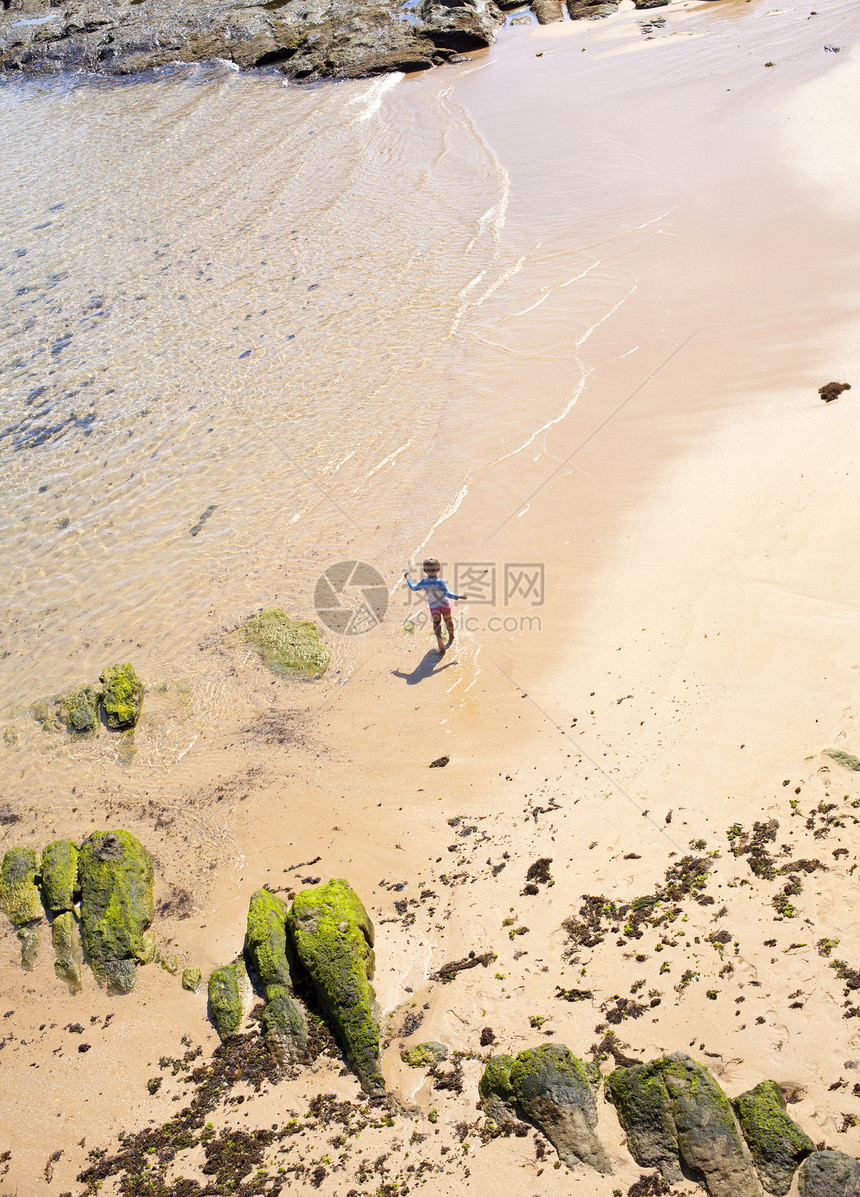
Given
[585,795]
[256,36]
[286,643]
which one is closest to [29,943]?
[286,643]

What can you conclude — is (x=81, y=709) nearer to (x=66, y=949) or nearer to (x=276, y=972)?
(x=66, y=949)

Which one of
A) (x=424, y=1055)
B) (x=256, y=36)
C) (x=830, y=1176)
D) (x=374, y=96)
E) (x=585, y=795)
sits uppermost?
(x=256, y=36)

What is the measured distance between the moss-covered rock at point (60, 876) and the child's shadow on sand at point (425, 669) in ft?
12.5

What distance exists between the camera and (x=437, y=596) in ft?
28.3

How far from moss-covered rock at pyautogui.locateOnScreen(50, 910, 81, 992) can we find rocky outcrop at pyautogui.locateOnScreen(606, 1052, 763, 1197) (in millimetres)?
4638

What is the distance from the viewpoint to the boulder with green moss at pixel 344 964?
5559 mm

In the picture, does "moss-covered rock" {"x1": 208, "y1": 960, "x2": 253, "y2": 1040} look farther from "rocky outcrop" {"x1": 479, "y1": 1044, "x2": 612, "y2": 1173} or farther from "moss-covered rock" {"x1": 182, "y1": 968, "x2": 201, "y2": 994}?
"rocky outcrop" {"x1": 479, "y1": 1044, "x2": 612, "y2": 1173}

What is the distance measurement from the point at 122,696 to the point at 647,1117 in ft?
22.5

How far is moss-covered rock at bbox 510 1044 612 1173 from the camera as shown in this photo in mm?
4875

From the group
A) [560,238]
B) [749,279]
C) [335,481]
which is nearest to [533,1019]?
[335,481]

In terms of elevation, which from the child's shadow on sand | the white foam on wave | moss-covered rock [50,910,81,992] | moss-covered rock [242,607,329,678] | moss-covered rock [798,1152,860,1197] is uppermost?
the white foam on wave

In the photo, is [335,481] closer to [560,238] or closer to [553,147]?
[560,238]

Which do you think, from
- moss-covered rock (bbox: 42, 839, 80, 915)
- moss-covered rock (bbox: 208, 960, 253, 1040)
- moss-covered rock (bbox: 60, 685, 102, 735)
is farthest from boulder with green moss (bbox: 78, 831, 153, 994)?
moss-covered rock (bbox: 60, 685, 102, 735)

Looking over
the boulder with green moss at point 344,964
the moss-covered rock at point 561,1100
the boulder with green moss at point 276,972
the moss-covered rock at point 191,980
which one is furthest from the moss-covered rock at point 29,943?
the moss-covered rock at point 561,1100
